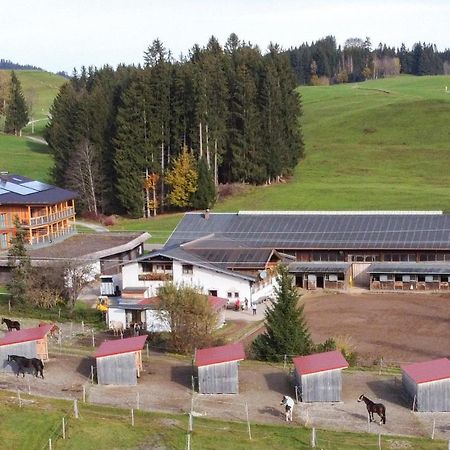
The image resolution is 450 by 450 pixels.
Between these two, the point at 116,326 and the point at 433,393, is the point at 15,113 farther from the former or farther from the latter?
the point at 433,393

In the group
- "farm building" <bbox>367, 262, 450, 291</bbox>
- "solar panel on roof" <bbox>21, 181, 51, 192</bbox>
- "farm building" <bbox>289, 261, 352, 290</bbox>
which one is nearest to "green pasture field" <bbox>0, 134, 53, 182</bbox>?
"solar panel on roof" <bbox>21, 181, 51, 192</bbox>

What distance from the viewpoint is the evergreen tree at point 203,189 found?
79875 millimetres

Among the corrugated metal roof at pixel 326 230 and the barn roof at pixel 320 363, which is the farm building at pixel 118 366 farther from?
the corrugated metal roof at pixel 326 230

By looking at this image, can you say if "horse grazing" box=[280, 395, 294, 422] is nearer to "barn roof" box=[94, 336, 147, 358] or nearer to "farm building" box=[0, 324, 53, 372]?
"barn roof" box=[94, 336, 147, 358]

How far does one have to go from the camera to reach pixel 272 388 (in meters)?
32.1

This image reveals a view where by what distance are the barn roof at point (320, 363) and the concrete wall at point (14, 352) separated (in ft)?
40.0

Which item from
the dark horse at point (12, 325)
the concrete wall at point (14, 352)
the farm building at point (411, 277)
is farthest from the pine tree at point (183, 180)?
the concrete wall at point (14, 352)

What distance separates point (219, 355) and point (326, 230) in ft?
105

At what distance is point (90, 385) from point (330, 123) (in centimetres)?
8911

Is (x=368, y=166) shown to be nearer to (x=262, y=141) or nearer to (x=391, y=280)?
(x=262, y=141)

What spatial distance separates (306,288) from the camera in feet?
192

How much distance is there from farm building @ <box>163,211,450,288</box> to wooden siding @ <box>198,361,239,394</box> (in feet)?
75.1

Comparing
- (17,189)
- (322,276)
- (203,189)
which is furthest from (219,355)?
(203,189)

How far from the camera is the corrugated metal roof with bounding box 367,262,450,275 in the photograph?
185 ft
